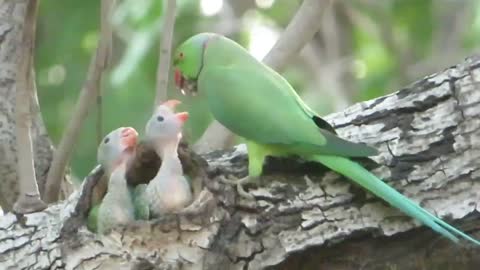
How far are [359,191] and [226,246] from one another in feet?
0.61

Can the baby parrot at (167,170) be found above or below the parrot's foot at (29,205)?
above

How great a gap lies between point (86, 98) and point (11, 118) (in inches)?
5.5

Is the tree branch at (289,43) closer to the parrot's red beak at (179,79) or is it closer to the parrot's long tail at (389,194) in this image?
the parrot's red beak at (179,79)

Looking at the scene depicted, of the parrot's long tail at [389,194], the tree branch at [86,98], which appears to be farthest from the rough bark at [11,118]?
the parrot's long tail at [389,194]

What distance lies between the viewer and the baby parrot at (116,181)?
1186mm

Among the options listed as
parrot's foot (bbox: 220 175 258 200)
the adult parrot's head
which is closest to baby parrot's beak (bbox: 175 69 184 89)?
the adult parrot's head

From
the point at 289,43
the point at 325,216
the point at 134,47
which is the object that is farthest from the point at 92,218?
the point at 134,47

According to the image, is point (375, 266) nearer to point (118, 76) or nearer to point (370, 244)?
point (370, 244)

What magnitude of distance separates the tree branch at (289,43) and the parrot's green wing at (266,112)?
16 centimetres

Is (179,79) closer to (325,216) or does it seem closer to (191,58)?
(191,58)

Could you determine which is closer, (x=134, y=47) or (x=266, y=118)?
(x=266, y=118)

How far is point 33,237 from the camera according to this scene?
1246 mm

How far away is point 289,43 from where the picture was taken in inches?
60.4

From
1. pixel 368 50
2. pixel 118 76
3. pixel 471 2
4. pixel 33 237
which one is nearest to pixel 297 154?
pixel 33 237
